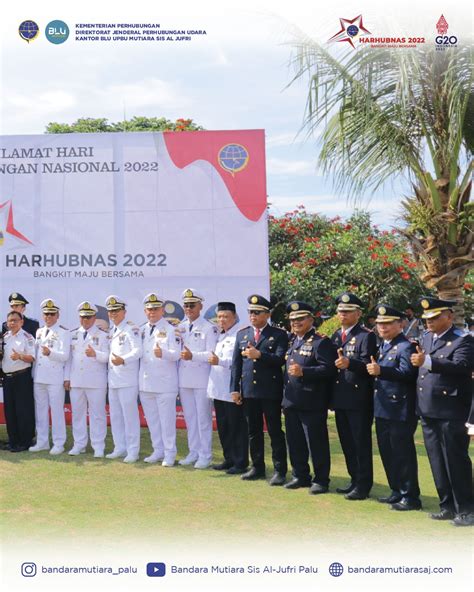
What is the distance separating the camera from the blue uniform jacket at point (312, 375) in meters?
5.76

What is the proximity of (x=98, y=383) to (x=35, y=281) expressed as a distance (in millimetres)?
1786

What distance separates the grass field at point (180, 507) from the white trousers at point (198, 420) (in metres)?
0.25

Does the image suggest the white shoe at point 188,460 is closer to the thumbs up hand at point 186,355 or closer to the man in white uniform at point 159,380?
the man in white uniform at point 159,380

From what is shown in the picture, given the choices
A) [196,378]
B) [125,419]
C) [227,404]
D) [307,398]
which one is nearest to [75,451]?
[125,419]

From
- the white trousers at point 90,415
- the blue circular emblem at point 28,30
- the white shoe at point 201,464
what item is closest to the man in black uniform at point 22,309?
the white trousers at point 90,415

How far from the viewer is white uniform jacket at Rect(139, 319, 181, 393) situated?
6883mm

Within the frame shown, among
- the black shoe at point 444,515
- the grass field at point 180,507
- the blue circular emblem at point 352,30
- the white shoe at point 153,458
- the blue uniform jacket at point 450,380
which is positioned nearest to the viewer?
the grass field at point 180,507

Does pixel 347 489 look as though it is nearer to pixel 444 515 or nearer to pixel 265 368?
pixel 444 515

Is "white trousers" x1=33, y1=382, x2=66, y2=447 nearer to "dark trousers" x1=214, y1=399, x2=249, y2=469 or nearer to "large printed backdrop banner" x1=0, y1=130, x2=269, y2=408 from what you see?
"large printed backdrop banner" x1=0, y1=130, x2=269, y2=408

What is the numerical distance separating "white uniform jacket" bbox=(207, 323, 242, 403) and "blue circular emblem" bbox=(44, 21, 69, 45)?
2.85m

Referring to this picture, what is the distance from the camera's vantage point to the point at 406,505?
538 cm

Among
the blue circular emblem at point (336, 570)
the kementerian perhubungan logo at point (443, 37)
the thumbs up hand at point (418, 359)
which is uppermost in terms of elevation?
the kementerian perhubungan logo at point (443, 37)

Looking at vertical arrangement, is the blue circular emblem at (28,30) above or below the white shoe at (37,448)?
above

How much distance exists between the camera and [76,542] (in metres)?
4.69
